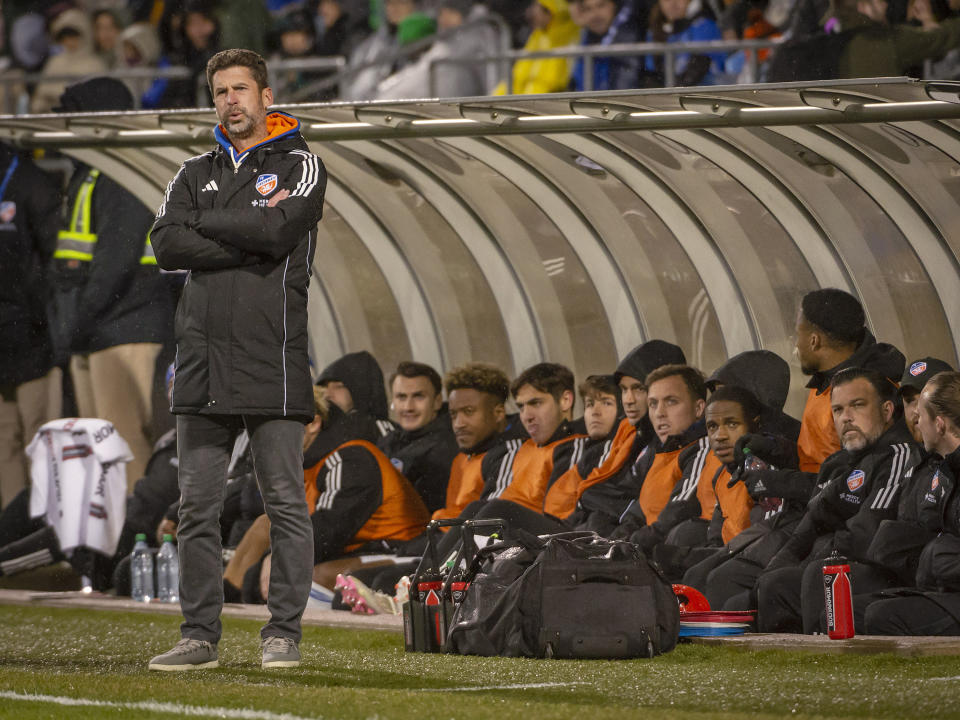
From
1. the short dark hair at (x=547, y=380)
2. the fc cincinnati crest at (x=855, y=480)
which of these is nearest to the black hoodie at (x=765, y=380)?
the short dark hair at (x=547, y=380)

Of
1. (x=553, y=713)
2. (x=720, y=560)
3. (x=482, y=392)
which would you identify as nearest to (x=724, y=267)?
(x=482, y=392)

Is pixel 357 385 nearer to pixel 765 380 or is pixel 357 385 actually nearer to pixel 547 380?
pixel 547 380

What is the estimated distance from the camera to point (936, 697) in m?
4.72

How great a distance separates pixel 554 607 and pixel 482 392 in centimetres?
376

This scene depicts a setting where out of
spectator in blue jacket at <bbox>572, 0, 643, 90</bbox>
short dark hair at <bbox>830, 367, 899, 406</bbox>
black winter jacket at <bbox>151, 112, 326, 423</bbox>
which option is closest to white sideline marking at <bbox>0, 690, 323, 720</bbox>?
black winter jacket at <bbox>151, 112, 326, 423</bbox>

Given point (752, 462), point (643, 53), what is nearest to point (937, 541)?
point (752, 462)

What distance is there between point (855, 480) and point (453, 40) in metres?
6.85

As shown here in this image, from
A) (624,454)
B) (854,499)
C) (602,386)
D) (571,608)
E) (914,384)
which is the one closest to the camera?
(571,608)

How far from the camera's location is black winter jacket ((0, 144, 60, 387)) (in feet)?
39.1

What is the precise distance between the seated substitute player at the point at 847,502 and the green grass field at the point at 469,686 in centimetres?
58

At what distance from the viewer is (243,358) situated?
5.39m

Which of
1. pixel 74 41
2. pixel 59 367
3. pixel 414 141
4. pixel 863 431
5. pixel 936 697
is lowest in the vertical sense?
pixel 936 697

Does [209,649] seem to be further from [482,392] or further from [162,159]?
[162,159]

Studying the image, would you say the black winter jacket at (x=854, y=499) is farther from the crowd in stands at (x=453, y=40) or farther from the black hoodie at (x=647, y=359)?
the crowd in stands at (x=453, y=40)
